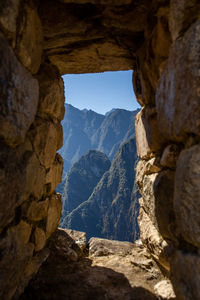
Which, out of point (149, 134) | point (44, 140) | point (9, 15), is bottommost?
point (44, 140)

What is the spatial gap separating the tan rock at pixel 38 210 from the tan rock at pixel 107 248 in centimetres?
165

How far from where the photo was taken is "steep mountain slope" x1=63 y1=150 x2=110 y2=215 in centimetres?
9311

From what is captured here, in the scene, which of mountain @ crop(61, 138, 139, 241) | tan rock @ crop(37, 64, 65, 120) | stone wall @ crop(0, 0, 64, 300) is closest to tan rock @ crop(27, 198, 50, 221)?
→ stone wall @ crop(0, 0, 64, 300)

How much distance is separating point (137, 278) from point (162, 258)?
2.01 ft

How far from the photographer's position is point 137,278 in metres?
2.56

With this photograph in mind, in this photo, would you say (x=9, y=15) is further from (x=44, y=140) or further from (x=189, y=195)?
(x=189, y=195)

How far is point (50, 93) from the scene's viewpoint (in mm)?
2627

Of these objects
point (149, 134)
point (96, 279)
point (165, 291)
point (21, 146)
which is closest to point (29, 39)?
point (21, 146)

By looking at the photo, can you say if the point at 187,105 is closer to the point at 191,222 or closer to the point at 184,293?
the point at 191,222

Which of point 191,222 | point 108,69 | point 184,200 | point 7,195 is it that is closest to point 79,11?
point 108,69

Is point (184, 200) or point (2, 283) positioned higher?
point (184, 200)

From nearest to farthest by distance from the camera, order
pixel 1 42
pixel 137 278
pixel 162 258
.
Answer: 1. pixel 1 42
2. pixel 162 258
3. pixel 137 278

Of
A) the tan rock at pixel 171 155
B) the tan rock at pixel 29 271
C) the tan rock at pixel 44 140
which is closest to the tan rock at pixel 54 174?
the tan rock at pixel 44 140

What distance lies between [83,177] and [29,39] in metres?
96.5
